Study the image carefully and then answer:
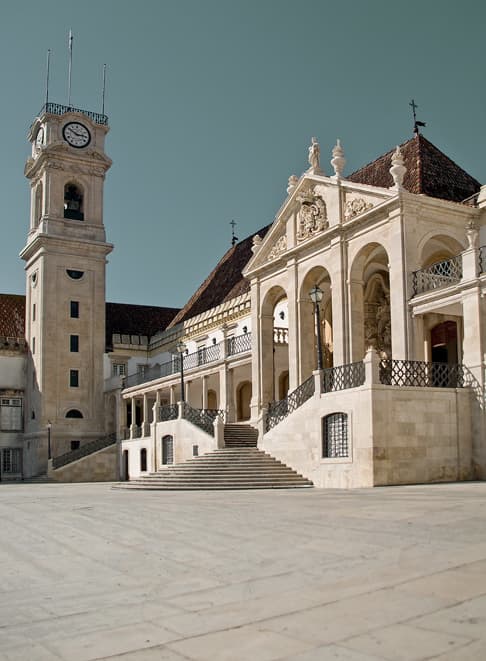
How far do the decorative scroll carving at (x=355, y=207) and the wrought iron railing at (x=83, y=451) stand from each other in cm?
2437

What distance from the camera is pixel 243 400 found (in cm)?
4291

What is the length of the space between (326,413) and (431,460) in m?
3.47

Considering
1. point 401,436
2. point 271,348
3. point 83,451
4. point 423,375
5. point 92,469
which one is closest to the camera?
point 401,436

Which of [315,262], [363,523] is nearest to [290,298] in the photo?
[315,262]

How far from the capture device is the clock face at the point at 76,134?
5444cm

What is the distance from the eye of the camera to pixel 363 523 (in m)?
11.2

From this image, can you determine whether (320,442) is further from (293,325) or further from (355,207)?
(355,207)

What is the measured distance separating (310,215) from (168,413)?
483 inches

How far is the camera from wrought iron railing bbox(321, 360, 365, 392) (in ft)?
77.6

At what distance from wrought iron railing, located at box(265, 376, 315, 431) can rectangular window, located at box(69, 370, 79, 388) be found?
A: 25.5 m

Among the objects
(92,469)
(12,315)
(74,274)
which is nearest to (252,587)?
(92,469)

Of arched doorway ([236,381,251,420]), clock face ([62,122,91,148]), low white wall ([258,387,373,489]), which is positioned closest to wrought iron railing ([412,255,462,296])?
low white wall ([258,387,373,489])

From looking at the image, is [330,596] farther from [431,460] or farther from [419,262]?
[419,262]

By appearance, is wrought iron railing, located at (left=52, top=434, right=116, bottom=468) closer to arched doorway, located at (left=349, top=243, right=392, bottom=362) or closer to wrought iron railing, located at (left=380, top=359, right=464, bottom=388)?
arched doorway, located at (left=349, top=243, right=392, bottom=362)
